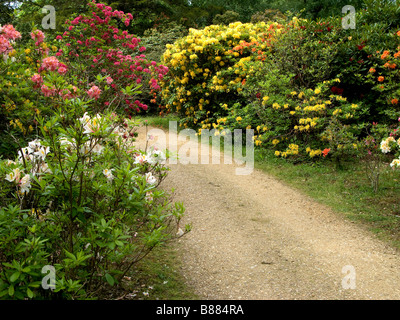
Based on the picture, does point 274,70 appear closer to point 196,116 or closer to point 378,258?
point 196,116

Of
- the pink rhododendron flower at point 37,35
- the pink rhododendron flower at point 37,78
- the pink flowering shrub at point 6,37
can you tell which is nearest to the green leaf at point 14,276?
the pink flowering shrub at point 6,37

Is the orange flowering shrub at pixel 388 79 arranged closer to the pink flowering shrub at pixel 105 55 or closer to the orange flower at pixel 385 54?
the orange flower at pixel 385 54

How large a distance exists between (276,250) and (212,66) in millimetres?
7056

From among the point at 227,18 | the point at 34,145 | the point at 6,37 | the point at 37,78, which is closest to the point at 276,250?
the point at 34,145

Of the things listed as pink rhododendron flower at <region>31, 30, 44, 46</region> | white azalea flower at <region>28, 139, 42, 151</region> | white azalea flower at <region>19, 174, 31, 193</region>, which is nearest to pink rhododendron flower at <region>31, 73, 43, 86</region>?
pink rhododendron flower at <region>31, 30, 44, 46</region>

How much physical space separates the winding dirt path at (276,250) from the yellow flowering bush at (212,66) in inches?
153

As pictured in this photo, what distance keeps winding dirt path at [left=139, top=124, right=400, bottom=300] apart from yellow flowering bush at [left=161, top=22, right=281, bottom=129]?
3877 mm

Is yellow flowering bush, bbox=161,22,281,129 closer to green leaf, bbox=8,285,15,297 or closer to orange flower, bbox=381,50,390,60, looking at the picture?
orange flower, bbox=381,50,390,60

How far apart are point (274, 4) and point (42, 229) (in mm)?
23214

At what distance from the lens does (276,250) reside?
3.98 m

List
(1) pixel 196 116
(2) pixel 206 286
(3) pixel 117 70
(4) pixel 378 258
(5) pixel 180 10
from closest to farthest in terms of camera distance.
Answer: (2) pixel 206 286
(4) pixel 378 258
(3) pixel 117 70
(1) pixel 196 116
(5) pixel 180 10

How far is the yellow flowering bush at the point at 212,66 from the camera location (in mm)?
9195
